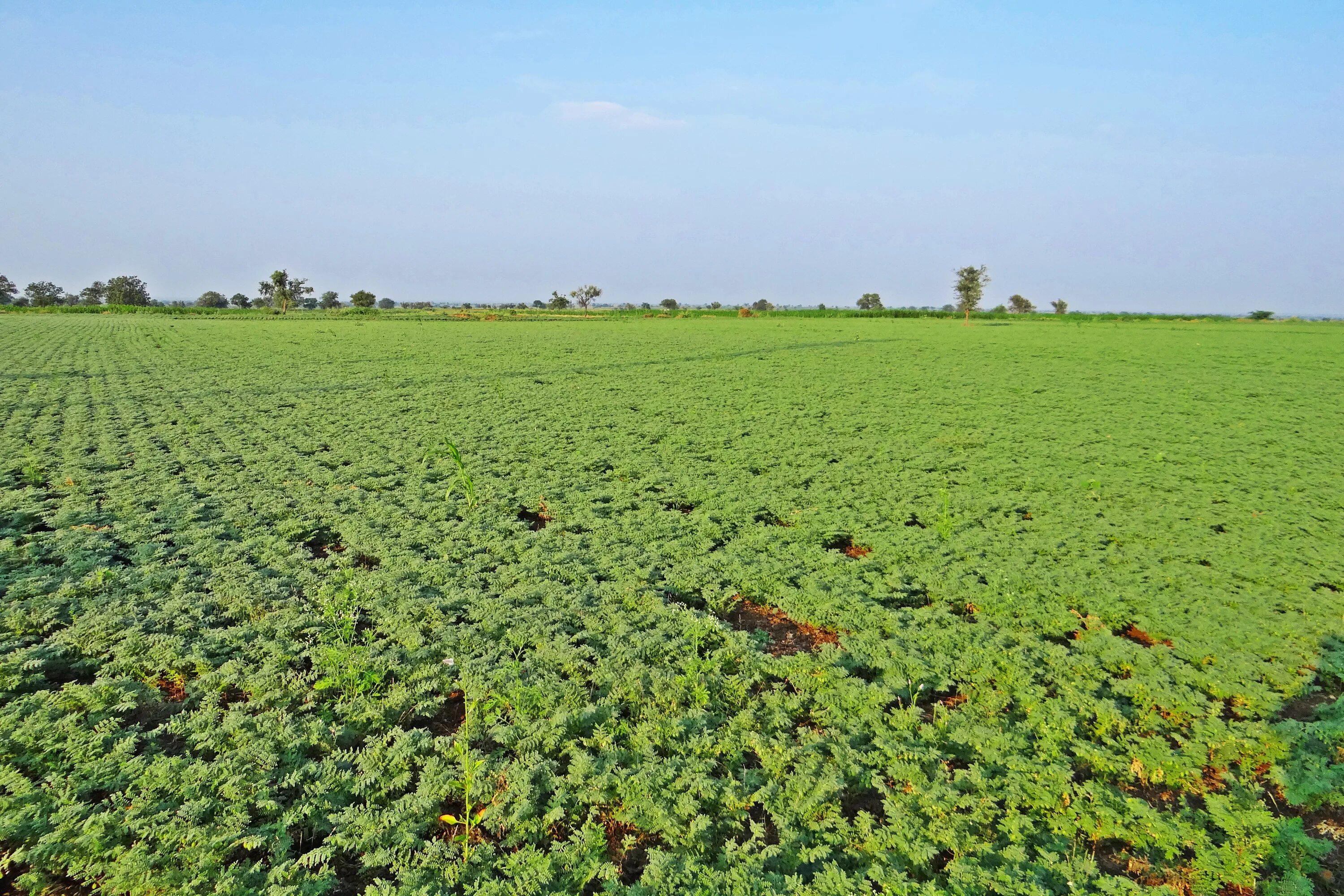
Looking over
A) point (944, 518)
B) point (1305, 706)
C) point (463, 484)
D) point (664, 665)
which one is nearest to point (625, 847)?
point (664, 665)

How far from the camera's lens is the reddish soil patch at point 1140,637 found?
17.9 ft

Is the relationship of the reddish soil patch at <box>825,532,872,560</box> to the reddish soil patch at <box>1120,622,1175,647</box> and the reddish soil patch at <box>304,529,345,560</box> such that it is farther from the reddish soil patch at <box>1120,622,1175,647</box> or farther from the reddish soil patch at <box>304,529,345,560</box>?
the reddish soil patch at <box>304,529,345,560</box>

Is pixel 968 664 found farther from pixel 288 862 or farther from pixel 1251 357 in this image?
pixel 1251 357

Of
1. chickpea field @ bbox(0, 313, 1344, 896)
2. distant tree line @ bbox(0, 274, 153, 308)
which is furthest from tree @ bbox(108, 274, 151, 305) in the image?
chickpea field @ bbox(0, 313, 1344, 896)

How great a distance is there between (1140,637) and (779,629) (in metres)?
3.10

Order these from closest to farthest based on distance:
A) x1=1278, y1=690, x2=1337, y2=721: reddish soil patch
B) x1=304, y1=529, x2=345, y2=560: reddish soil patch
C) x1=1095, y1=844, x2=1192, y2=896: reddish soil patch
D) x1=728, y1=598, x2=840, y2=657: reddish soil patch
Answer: x1=1095, y1=844, x2=1192, y2=896: reddish soil patch → x1=1278, y1=690, x2=1337, y2=721: reddish soil patch → x1=728, y1=598, x2=840, y2=657: reddish soil patch → x1=304, y1=529, x2=345, y2=560: reddish soil patch

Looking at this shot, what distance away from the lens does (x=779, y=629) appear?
18.2 feet

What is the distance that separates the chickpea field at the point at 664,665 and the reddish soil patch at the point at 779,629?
37 mm

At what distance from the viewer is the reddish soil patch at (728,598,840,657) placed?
5.23 m

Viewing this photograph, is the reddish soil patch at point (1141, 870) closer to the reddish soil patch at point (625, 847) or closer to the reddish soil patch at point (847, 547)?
the reddish soil patch at point (625, 847)

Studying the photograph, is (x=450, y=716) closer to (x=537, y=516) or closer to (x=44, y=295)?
(x=537, y=516)

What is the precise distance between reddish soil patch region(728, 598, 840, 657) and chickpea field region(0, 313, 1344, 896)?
1.5 inches

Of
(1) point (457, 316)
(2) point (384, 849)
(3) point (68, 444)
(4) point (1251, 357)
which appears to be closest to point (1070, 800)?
(2) point (384, 849)

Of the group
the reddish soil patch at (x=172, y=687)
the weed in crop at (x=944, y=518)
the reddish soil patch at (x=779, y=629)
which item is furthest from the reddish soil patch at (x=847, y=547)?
the reddish soil patch at (x=172, y=687)
